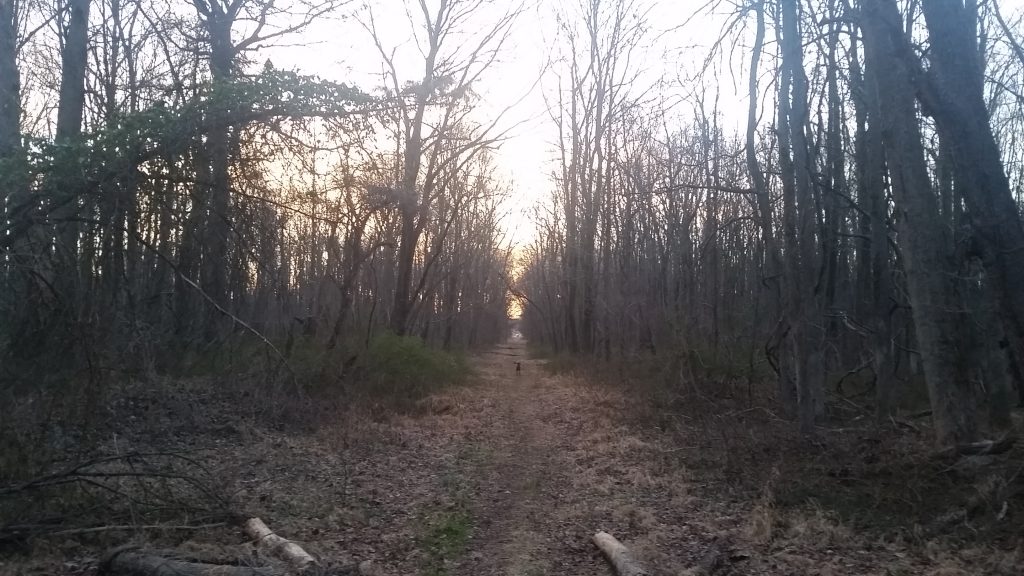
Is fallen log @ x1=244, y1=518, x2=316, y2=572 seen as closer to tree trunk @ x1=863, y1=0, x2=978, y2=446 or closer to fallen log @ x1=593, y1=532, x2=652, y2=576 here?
fallen log @ x1=593, y1=532, x2=652, y2=576

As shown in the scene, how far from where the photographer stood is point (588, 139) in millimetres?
30953

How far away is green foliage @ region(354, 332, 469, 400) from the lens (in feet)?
59.2

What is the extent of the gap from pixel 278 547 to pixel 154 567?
3.94 ft

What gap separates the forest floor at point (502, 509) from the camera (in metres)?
6.57

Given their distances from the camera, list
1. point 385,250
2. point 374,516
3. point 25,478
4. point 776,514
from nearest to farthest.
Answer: point 25,478 < point 776,514 < point 374,516 < point 385,250

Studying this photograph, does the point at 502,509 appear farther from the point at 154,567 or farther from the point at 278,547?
the point at 154,567

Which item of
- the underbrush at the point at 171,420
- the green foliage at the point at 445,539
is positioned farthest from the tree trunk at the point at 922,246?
the underbrush at the point at 171,420

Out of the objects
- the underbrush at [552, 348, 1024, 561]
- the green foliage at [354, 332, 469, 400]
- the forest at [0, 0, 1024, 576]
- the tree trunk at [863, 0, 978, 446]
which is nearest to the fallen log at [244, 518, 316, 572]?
the forest at [0, 0, 1024, 576]

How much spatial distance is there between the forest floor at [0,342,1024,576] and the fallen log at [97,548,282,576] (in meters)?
0.35

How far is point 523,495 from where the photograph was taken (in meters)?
9.64

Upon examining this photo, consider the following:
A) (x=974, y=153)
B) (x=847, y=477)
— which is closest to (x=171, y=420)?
(x=847, y=477)

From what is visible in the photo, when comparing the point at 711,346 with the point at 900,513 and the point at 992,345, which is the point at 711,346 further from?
the point at 900,513

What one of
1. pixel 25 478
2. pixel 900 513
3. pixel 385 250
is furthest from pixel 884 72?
pixel 385 250

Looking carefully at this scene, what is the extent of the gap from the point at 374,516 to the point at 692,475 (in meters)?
4.45
